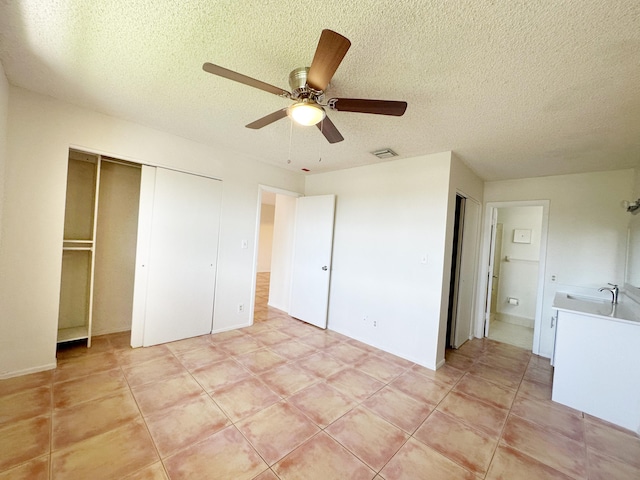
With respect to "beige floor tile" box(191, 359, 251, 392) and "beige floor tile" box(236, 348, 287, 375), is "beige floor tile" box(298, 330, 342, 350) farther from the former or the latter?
"beige floor tile" box(191, 359, 251, 392)

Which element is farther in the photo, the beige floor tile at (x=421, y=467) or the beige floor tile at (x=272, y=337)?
the beige floor tile at (x=272, y=337)

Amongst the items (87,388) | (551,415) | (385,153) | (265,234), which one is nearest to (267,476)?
(87,388)

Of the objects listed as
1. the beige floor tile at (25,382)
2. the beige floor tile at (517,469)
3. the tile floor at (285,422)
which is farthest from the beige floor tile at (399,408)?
the beige floor tile at (25,382)

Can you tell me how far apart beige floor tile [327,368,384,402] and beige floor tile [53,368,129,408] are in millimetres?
1866

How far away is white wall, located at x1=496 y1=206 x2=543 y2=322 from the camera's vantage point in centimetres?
462

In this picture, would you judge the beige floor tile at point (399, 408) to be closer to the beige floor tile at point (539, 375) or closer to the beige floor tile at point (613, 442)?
the beige floor tile at point (613, 442)

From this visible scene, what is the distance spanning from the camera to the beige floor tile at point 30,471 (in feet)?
4.39

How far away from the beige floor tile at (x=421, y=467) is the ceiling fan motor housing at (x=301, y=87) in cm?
232

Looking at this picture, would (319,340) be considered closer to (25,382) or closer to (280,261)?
(280,261)

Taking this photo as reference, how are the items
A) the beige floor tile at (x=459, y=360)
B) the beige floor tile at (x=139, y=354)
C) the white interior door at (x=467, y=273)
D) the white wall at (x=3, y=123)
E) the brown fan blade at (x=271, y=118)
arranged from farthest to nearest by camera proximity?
the white interior door at (x=467, y=273)
the beige floor tile at (x=459, y=360)
the beige floor tile at (x=139, y=354)
the white wall at (x=3, y=123)
the brown fan blade at (x=271, y=118)

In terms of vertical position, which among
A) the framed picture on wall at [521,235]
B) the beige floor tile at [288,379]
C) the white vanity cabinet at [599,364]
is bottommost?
the beige floor tile at [288,379]

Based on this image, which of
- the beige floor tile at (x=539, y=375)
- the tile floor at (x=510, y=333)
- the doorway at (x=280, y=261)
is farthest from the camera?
the doorway at (x=280, y=261)

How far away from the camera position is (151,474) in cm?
141

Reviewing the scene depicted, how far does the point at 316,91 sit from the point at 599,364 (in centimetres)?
324
